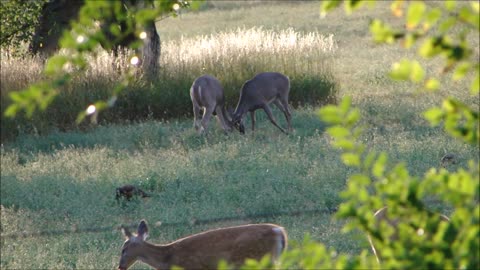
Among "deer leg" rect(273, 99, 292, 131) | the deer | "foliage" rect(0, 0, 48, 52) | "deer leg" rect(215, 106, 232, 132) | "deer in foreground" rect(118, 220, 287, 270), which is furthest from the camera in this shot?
"foliage" rect(0, 0, 48, 52)

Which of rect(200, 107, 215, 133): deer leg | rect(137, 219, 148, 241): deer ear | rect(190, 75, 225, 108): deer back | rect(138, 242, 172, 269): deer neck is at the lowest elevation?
rect(200, 107, 215, 133): deer leg

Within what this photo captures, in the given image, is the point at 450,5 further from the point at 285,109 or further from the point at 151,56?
the point at 151,56

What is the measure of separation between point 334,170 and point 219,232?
4456mm

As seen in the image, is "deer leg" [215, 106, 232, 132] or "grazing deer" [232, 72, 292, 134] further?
"grazing deer" [232, 72, 292, 134]

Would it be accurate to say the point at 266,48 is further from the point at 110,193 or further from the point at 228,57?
the point at 110,193

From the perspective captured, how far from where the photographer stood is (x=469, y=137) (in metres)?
3.21

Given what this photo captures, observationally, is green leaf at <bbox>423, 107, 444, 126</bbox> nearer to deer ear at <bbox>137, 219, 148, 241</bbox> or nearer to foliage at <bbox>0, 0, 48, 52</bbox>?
deer ear at <bbox>137, 219, 148, 241</bbox>

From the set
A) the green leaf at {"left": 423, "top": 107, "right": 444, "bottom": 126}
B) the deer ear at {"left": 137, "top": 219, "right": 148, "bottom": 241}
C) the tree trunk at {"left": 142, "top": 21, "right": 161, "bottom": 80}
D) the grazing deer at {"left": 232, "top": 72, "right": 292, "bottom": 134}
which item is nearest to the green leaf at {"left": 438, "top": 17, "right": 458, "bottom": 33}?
the green leaf at {"left": 423, "top": 107, "right": 444, "bottom": 126}

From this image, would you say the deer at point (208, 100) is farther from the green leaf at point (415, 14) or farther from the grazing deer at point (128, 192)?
the green leaf at point (415, 14)

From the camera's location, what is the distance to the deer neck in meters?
8.12

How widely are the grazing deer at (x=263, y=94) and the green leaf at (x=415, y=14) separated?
571 inches

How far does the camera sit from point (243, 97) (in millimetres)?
17906

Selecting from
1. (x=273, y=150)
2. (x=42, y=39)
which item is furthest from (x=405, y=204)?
(x=42, y=39)

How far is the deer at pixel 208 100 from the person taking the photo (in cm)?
1742
